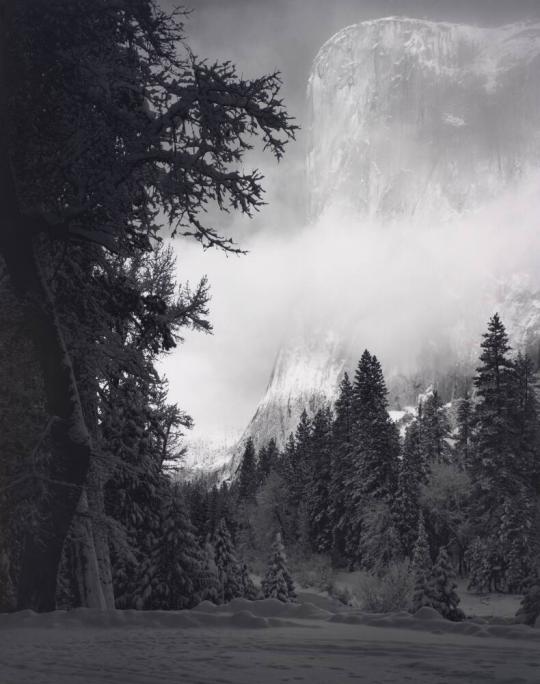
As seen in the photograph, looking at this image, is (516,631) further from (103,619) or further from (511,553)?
(511,553)

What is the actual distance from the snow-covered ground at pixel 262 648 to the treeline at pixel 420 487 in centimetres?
2941

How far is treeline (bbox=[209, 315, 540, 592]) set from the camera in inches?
1443

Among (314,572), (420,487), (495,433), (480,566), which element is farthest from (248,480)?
(495,433)

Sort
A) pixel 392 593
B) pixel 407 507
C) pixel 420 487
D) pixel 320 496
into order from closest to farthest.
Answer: pixel 392 593, pixel 407 507, pixel 420 487, pixel 320 496

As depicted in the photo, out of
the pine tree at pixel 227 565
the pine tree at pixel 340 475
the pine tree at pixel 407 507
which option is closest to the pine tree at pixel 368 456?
the pine tree at pixel 407 507

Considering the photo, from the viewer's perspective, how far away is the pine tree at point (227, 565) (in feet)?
96.6

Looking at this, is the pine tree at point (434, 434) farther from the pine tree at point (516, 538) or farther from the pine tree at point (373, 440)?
the pine tree at point (516, 538)

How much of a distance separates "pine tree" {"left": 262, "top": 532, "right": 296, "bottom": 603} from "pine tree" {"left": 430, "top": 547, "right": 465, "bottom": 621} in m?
9.09

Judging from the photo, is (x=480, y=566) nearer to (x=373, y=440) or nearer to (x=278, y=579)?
(x=278, y=579)

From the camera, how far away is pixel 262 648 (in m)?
3.64

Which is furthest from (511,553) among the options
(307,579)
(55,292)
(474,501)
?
(55,292)

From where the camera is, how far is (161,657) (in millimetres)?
3414

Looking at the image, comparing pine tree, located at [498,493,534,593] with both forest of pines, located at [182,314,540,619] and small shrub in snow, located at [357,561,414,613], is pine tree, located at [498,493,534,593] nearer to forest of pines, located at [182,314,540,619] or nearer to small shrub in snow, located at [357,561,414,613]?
forest of pines, located at [182,314,540,619]

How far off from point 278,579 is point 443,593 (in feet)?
36.2
